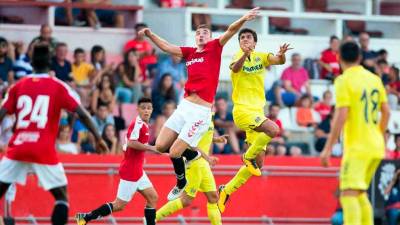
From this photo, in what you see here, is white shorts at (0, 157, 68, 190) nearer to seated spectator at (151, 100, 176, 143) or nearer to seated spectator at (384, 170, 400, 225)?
seated spectator at (151, 100, 176, 143)

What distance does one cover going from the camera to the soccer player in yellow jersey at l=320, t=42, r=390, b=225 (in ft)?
59.0

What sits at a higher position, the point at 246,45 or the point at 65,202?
the point at 246,45

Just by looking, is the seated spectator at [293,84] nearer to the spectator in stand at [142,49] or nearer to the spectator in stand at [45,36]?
the spectator in stand at [142,49]

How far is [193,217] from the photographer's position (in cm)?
2828

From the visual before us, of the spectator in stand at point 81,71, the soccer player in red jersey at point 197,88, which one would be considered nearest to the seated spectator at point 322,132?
the spectator in stand at point 81,71

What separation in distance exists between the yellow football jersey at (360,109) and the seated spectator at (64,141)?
10.7m

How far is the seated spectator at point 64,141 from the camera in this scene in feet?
92.0

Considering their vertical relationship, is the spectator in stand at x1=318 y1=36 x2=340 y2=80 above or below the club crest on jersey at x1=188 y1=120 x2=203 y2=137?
below

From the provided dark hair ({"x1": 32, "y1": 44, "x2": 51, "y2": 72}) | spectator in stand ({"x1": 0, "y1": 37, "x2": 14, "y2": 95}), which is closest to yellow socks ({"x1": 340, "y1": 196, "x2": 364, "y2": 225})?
dark hair ({"x1": 32, "y1": 44, "x2": 51, "y2": 72})

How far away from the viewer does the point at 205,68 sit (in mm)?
22359

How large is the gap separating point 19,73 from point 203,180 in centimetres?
592

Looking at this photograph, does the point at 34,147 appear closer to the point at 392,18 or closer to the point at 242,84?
the point at 242,84

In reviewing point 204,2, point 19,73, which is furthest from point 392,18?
point 19,73

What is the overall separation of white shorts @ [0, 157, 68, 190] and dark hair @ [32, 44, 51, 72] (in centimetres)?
123
